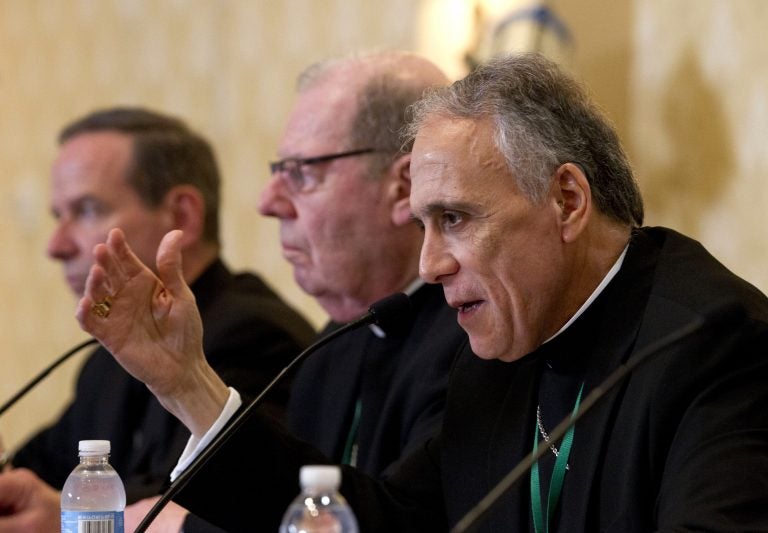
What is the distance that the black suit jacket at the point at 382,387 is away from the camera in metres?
2.98

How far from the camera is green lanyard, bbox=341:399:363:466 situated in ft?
10.7

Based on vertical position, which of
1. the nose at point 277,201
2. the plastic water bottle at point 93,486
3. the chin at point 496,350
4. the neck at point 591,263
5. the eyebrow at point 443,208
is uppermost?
the nose at point 277,201

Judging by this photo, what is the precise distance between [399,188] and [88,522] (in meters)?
1.51

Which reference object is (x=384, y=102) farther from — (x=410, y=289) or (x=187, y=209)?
(x=187, y=209)

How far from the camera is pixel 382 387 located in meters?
3.23

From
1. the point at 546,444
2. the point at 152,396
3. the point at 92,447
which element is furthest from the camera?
the point at 152,396

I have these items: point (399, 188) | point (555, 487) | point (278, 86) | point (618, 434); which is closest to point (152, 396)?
point (399, 188)

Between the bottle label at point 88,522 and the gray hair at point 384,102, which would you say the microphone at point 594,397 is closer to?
the bottle label at point 88,522

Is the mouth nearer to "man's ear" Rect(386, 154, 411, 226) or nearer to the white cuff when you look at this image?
the white cuff

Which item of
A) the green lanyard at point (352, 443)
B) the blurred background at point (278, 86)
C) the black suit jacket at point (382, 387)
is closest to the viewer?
the black suit jacket at point (382, 387)

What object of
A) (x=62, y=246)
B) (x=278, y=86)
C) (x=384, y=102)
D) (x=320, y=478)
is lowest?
(x=320, y=478)

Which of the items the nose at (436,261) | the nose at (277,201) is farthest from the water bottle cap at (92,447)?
the nose at (277,201)

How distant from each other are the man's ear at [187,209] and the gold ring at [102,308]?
1.71 m

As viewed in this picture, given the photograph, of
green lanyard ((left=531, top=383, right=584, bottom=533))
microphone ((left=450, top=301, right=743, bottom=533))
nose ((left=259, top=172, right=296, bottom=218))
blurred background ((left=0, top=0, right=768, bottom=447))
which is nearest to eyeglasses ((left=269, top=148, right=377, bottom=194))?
nose ((left=259, top=172, right=296, bottom=218))
